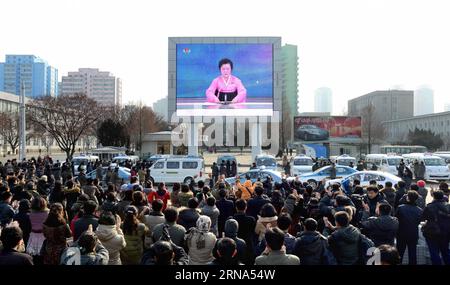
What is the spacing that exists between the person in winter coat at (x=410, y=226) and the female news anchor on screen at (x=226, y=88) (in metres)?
30.7

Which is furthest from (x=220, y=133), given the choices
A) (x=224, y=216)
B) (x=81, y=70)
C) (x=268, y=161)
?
(x=81, y=70)

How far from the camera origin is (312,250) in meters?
5.28

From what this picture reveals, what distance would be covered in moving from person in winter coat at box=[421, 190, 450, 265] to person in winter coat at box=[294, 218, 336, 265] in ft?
10.6

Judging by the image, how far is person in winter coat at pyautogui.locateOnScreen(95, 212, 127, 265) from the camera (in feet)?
18.3

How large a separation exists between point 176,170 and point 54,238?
18756 millimetres

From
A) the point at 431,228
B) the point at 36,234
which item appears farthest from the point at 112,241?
the point at 431,228

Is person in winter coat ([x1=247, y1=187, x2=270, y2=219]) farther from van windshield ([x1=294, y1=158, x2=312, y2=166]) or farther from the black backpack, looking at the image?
van windshield ([x1=294, y1=158, x2=312, y2=166])

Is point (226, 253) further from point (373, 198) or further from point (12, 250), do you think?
point (373, 198)

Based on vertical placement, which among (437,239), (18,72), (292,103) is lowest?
(437,239)

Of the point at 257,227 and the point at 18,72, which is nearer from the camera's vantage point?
the point at 257,227

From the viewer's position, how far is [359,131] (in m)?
53.3

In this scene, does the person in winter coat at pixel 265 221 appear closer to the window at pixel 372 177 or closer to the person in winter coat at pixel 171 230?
the person in winter coat at pixel 171 230
